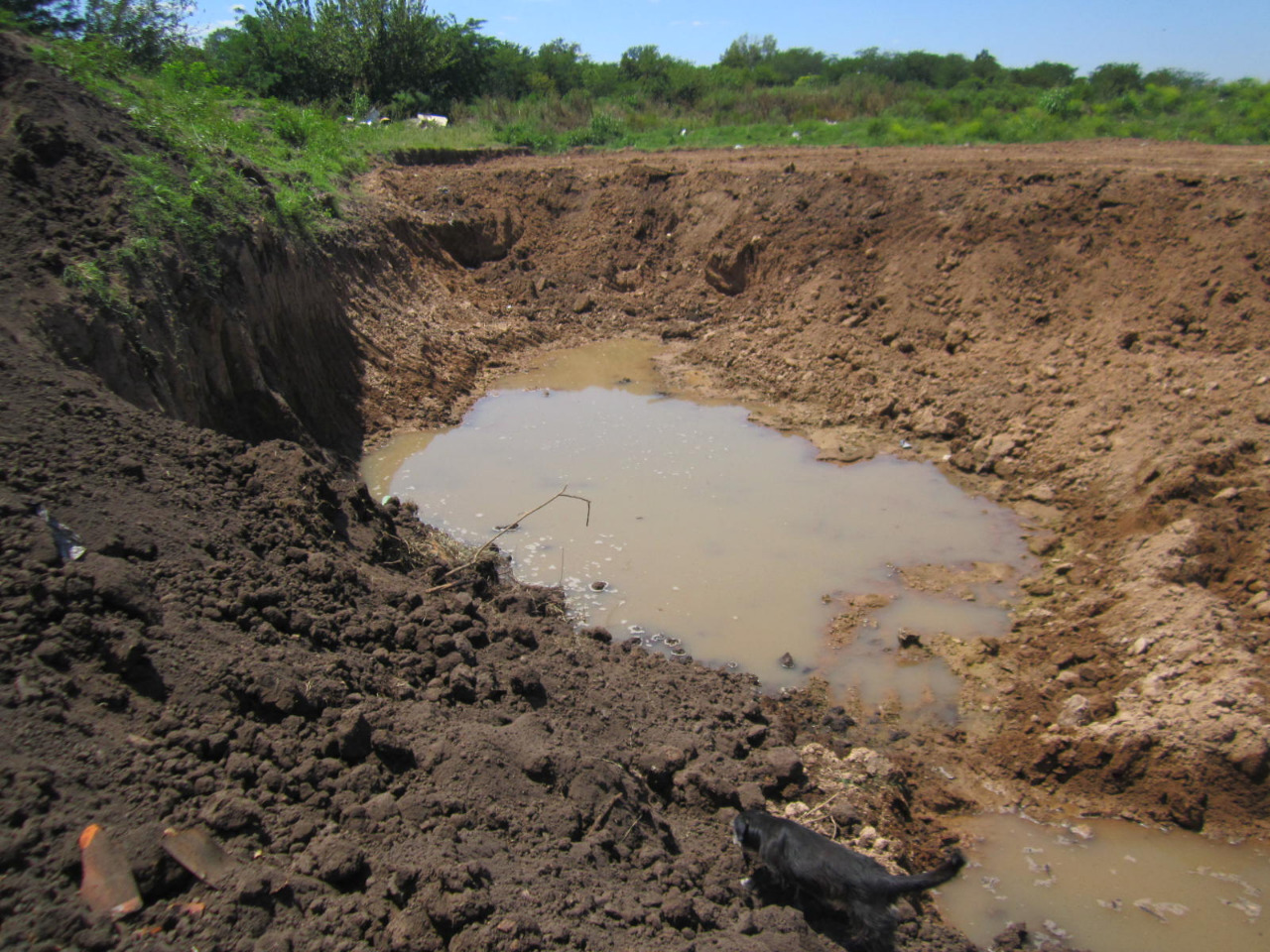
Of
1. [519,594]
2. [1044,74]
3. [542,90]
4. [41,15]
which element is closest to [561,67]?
[542,90]

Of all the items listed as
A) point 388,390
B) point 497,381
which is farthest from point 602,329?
point 388,390

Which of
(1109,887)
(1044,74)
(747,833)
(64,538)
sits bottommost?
(1109,887)

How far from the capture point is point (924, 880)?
350cm

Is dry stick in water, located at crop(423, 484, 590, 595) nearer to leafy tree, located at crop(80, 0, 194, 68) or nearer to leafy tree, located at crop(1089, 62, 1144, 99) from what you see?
leafy tree, located at crop(80, 0, 194, 68)

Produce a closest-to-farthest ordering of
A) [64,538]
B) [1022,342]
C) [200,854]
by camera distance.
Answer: [200,854], [64,538], [1022,342]

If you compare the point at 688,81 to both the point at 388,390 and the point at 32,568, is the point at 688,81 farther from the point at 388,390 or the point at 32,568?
the point at 32,568

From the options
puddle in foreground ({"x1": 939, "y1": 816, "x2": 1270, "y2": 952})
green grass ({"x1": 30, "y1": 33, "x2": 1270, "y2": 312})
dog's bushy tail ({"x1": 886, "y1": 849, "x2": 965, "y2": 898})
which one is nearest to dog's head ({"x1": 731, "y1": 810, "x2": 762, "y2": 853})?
dog's bushy tail ({"x1": 886, "y1": 849, "x2": 965, "y2": 898})

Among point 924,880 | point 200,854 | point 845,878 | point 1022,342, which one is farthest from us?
point 1022,342

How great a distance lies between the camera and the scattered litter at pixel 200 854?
2.56 m

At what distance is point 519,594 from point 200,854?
3.99 m

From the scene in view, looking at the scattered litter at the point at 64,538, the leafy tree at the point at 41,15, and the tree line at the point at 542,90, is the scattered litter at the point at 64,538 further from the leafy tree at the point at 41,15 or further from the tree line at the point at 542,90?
the tree line at the point at 542,90

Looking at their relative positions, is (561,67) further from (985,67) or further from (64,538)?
(64,538)

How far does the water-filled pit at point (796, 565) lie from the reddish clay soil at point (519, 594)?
1.02 ft

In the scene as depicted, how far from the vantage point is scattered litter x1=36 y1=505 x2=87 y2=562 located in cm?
370
